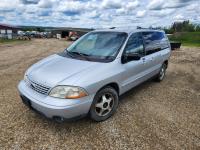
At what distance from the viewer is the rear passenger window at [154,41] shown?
15.9ft

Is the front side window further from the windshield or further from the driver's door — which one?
the windshield

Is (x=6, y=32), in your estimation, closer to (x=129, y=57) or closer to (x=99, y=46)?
(x=99, y=46)

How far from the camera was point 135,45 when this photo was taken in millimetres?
4320

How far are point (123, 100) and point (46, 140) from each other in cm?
225

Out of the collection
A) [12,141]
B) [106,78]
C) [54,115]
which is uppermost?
[106,78]

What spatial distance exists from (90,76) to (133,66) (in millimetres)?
1383

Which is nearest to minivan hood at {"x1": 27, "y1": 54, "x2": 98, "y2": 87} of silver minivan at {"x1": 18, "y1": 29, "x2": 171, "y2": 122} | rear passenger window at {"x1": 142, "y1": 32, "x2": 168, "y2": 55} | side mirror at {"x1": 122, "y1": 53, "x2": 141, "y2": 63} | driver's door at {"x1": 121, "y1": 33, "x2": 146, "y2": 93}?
silver minivan at {"x1": 18, "y1": 29, "x2": 171, "y2": 122}

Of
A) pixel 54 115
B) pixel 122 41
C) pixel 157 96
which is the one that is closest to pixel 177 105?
pixel 157 96

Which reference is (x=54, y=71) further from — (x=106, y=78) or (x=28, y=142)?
(x=28, y=142)

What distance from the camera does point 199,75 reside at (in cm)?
743

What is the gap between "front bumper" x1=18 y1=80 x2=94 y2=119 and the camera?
2863 millimetres

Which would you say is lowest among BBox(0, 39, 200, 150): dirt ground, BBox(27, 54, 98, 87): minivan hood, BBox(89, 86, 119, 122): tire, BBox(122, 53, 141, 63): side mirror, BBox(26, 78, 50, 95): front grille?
BBox(0, 39, 200, 150): dirt ground

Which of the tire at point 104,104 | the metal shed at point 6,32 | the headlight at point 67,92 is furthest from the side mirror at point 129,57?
the metal shed at point 6,32

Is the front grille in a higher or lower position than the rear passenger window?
lower
